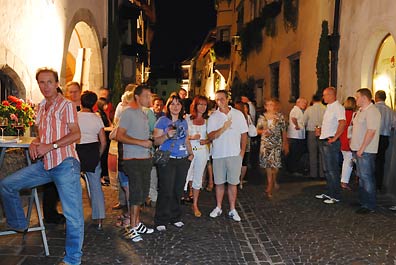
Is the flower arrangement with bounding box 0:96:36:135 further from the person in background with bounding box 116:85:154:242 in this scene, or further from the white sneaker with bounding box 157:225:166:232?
the white sneaker with bounding box 157:225:166:232

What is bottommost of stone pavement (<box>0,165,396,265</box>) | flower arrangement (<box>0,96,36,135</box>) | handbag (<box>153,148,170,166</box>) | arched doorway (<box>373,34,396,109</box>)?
stone pavement (<box>0,165,396,265</box>)

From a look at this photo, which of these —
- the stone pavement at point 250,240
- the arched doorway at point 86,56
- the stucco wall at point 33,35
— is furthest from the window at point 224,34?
the stone pavement at point 250,240

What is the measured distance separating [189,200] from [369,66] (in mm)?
5686

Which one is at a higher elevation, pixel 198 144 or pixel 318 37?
pixel 318 37

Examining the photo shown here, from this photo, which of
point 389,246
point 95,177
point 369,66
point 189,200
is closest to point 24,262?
point 95,177

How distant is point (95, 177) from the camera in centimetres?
652

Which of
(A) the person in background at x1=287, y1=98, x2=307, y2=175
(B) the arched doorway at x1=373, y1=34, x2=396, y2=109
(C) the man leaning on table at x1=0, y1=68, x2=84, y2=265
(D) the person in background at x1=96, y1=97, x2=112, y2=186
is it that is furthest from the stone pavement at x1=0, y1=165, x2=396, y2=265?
(A) the person in background at x1=287, y1=98, x2=307, y2=175

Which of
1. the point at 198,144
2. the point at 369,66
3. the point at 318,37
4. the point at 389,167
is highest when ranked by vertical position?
the point at 318,37

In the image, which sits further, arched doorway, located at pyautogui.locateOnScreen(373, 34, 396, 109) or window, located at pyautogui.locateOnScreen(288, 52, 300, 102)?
window, located at pyautogui.locateOnScreen(288, 52, 300, 102)

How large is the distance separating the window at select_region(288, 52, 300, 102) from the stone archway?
6774 mm

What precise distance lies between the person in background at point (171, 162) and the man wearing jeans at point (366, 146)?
3.10 metres

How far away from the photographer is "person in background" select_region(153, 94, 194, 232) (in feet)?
21.8

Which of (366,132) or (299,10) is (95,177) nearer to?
(366,132)

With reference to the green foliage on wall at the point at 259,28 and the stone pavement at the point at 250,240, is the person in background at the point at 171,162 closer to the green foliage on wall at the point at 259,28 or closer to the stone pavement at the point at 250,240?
the stone pavement at the point at 250,240
